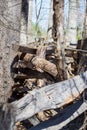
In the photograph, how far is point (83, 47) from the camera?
596cm

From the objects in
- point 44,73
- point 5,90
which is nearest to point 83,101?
point 44,73

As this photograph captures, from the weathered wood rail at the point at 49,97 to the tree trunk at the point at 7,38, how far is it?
1.04 metres

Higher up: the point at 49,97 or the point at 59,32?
the point at 59,32

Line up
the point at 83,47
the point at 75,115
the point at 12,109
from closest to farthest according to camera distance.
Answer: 1. the point at 12,109
2. the point at 75,115
3. the point at 83,47

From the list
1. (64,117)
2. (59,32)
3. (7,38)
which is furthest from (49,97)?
(7,38)

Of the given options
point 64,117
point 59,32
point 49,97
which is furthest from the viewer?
point 59,32

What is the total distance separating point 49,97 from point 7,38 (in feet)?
4.26

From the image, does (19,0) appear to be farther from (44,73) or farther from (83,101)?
(83,101)

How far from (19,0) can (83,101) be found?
1697 millimetres

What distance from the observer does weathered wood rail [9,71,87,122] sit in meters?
4.32

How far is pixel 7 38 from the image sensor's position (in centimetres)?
553

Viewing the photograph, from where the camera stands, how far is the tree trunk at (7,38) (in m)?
5.44

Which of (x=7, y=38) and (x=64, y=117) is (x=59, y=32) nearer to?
(x=7, y=38)

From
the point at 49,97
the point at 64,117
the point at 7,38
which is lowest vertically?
the point at 64,117
